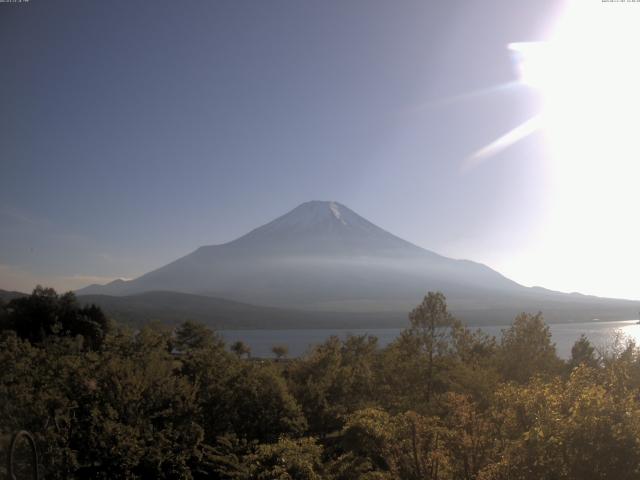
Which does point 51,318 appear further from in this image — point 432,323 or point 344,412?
point 432,323

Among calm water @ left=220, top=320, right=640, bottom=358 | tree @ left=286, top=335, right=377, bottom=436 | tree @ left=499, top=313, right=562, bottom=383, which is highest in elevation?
tree @ left=499, top=313, right=562, bottom=383

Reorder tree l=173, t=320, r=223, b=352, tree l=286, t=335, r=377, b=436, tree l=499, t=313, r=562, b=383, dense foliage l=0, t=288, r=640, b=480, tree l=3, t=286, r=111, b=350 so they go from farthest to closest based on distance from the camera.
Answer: tree l=3, t=286, r=111, b=350
tree l=173, t=320, r=223, b=352
tree l=499, t=313, r=562, b=383
tree l=286, t=335, r=377, b=436
dense foliage l=0, t=288, r=640, b=480

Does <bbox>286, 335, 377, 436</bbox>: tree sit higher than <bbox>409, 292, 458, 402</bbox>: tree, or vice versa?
<bbox>409, 292, 458, 402</bbox>: tree

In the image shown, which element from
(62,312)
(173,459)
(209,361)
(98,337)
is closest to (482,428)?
(173,459)

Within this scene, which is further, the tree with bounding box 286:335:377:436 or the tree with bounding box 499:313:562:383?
the tree with bounding box 499:313:562:383

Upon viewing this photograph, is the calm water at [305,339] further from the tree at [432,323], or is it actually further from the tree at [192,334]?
the tree at [432,323]

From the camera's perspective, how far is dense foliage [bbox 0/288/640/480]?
7781 mm

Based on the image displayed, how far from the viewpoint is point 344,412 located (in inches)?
Answer: 765

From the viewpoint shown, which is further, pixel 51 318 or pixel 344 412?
pixel 51 318

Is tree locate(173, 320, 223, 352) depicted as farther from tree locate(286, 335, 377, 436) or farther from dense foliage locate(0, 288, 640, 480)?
tree locate(286, 335, 377, 436)

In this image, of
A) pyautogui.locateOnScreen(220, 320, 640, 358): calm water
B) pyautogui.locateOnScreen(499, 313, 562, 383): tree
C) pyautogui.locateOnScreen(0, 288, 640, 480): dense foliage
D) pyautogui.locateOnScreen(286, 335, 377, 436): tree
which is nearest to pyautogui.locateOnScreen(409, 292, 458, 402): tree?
pyautogui.locateOnScreen(0, 288, 640, 480): dense foliage

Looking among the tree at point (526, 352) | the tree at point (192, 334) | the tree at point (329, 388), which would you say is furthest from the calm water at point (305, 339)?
the tree at point (329, 388)

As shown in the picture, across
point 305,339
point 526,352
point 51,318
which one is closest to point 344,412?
point 526,352

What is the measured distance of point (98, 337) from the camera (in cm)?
4803
